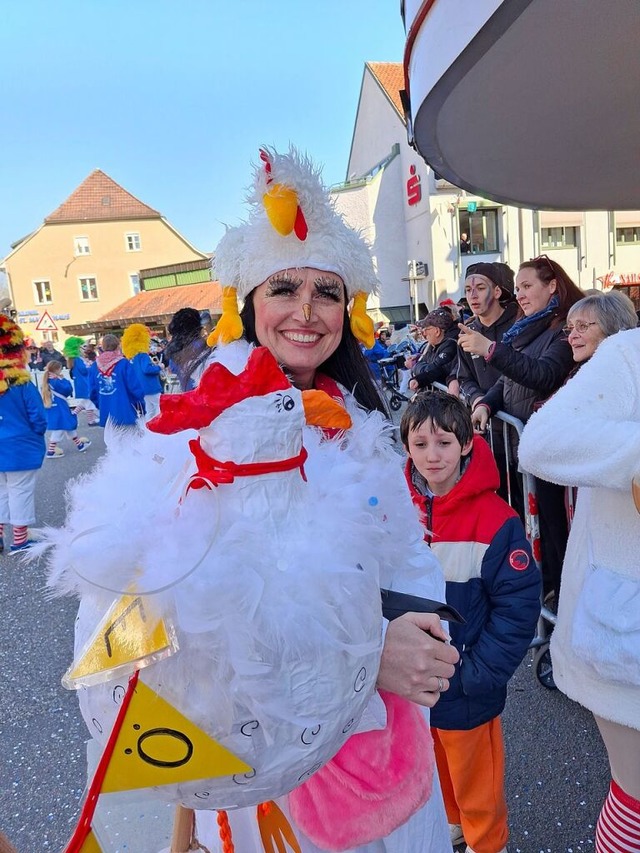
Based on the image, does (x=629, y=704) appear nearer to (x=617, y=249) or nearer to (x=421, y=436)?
(x=421, y=436)

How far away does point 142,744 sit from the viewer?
0.71 metres

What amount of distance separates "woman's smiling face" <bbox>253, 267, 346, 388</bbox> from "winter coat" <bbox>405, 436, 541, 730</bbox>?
72cm

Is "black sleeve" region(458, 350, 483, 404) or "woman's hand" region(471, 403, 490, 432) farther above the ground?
"black sleeve" region(458, 350, 483, 404)

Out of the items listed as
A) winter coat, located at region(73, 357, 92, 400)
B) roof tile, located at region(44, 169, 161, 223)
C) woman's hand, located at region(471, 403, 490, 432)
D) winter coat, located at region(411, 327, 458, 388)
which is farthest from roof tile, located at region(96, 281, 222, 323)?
woman's hand, located at region(471, 403, 490, 432)

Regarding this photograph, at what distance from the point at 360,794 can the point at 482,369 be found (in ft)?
10.5

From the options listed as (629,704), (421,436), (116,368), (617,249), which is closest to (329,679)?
(629,704)

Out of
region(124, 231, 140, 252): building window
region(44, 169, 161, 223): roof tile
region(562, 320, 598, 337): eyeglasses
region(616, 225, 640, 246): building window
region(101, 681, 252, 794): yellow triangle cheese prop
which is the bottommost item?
region(101, 681, 252, 794): yellow triangle cheese prop

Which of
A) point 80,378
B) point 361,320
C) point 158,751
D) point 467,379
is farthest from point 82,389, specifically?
point 158,751

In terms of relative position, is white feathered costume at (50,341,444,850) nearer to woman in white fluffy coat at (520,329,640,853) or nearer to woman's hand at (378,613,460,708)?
woman's hand at (378,613,460,708)

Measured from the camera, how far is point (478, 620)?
1.81 meters

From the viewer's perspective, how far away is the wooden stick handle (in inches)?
37.2

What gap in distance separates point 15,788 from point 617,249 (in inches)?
960

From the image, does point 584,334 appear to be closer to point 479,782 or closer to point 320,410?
point 479,782

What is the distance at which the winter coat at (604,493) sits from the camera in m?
1.28
